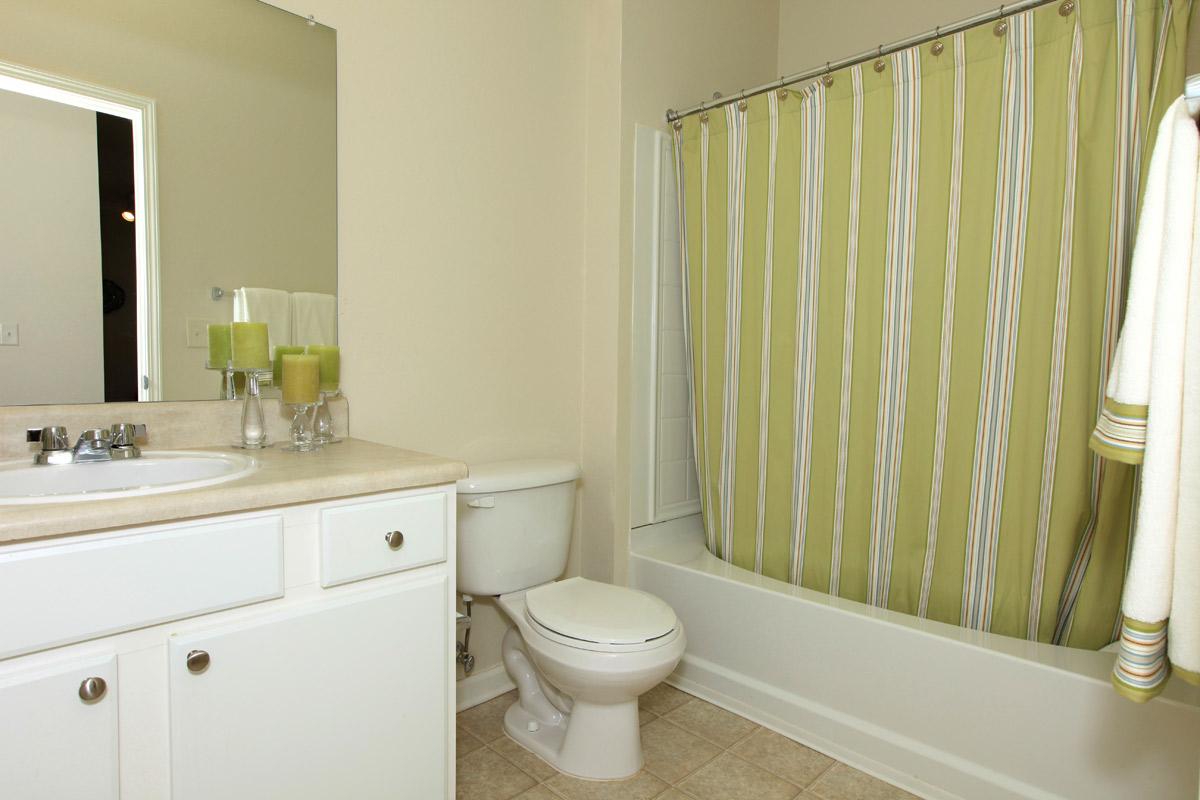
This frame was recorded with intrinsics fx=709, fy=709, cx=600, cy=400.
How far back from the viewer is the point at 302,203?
1.69m

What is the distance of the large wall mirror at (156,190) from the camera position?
133 cm

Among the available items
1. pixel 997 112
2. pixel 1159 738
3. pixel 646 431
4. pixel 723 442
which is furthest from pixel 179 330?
pixel 1159 738

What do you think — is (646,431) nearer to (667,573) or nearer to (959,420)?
(667,573)

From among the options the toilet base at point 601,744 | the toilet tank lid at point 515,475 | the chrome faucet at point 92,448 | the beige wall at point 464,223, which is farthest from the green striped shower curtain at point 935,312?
the chrome faucet at point 92,448

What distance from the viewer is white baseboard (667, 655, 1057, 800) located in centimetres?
163

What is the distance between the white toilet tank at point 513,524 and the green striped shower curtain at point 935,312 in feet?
1.85

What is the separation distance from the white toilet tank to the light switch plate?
2.20 ft

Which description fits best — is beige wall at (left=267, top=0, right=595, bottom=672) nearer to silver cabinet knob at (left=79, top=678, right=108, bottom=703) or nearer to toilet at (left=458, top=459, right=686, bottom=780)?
toilet at (left=458, top=459, right=686, bottom=780)

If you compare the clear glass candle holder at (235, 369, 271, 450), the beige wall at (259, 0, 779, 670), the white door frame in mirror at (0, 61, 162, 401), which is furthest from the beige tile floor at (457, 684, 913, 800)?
the white door frame in mirror at (0, 61, 162, 401)

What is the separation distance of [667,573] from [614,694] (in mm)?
596

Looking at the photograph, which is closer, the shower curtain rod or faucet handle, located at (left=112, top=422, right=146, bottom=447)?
faucet handle, located at (left=112, top=422, right=146, bottom=447)

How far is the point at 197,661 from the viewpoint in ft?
3.58

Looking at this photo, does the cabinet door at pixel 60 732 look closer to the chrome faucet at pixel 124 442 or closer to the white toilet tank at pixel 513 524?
the chrome faucet at pixel 124 442

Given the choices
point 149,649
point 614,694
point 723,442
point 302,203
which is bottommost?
point 614,694
